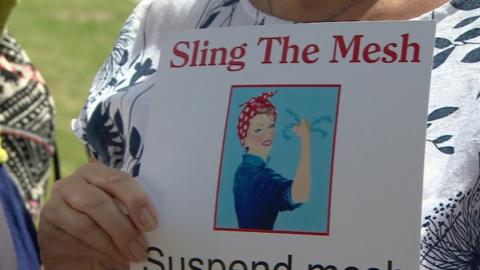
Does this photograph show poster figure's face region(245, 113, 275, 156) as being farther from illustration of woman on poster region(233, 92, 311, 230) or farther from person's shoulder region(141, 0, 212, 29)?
person's shoulder region(141, 0, 212, 29)

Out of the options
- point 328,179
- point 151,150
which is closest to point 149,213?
point 151,150

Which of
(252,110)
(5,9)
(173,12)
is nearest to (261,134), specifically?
(252,110)

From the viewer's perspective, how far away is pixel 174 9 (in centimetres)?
128

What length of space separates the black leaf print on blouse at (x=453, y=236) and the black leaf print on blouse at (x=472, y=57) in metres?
0.13

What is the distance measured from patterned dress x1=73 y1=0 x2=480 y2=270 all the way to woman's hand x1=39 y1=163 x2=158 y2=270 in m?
0.11

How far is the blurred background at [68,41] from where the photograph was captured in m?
4.27

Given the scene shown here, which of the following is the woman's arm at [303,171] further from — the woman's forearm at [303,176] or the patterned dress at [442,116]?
the patterned dress at [442,116]

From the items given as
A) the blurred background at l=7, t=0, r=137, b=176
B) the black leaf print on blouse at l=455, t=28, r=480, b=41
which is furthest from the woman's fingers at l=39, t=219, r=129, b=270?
the blurred background at l=7, t=0, r=137, b=176

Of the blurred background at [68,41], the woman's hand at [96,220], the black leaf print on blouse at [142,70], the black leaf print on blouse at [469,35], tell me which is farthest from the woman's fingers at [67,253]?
the blurred background at [68,41]

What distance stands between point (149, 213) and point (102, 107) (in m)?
0.29

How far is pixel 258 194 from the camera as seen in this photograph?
97 centimetres

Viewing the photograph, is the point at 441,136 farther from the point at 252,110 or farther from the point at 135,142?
the point at 135,142

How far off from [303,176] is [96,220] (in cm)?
24

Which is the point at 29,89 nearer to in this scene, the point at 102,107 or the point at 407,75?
the point at 102,107
